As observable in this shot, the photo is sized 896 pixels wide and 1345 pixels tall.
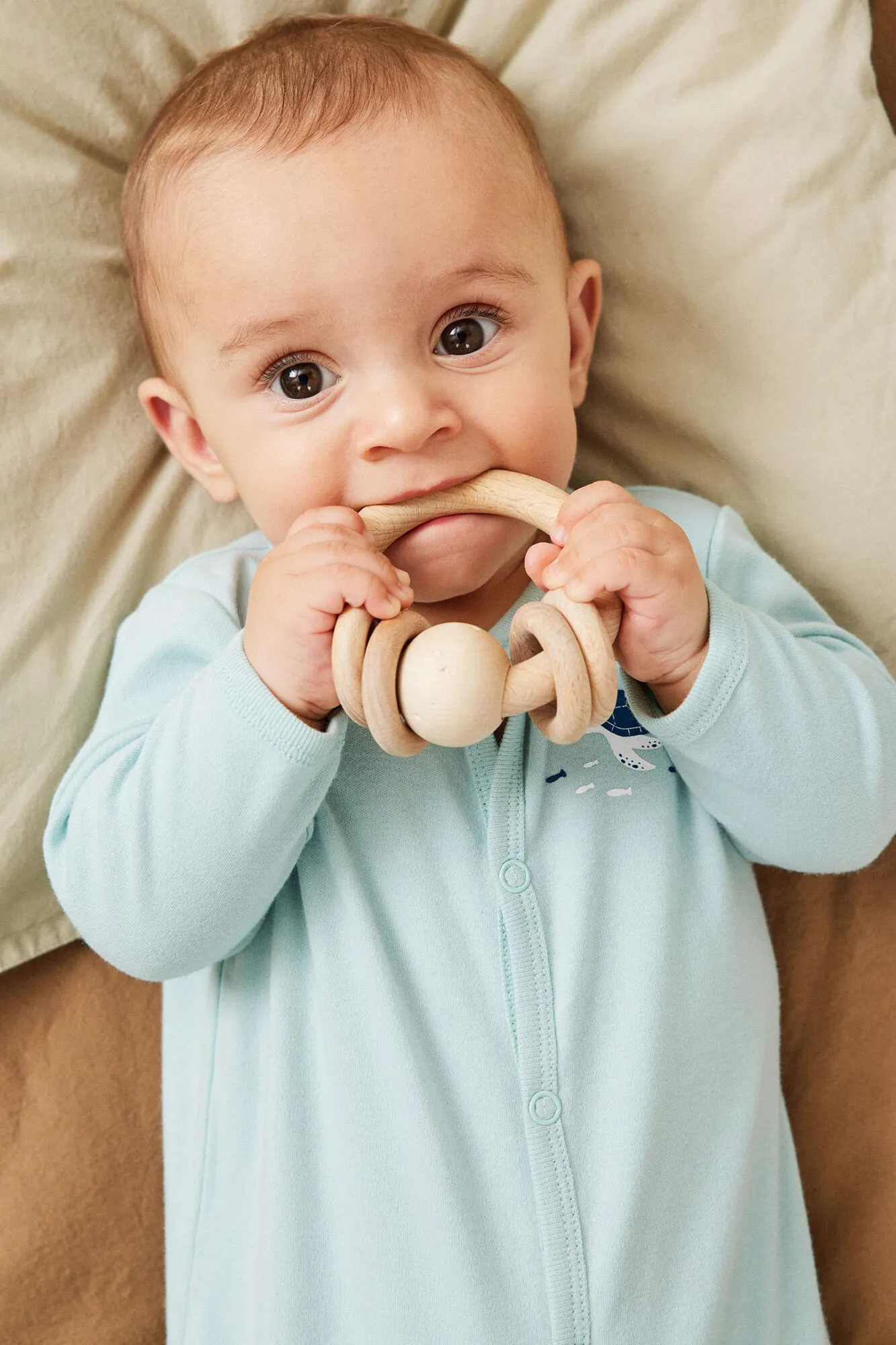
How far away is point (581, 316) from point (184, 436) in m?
0.38

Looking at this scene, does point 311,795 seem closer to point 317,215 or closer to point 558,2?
point 317,215

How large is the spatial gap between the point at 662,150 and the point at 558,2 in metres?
0.18

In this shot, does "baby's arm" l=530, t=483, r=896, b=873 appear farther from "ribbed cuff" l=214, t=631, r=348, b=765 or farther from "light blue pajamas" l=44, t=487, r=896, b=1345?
"ribbed cuff" l=214, t=631, r=348, b=765

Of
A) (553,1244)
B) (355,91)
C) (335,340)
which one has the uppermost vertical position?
(355,91)

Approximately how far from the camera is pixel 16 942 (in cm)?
116

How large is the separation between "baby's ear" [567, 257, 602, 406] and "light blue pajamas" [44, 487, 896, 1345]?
250mm

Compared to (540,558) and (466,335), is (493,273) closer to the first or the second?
(466,335)

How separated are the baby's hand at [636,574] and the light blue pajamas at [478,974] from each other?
0.03 meters

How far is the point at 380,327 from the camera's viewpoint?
94 cm

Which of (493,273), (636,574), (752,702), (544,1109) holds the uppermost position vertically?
(493,273)

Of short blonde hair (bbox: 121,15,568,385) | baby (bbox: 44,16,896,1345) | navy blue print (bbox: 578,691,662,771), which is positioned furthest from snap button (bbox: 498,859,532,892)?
short blonde hair (bbox: 121,15,568,385)

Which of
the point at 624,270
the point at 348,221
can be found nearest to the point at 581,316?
Answer: the point at 624,270

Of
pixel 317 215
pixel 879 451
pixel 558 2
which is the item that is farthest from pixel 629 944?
pixel 558 2

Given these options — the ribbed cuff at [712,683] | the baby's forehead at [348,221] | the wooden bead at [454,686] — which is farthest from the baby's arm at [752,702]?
the baby's forehead at [348,221]
